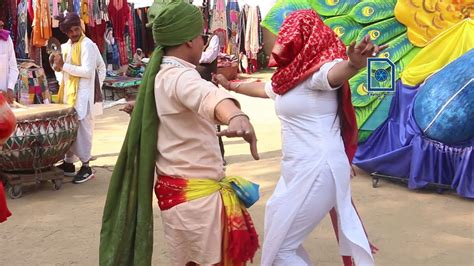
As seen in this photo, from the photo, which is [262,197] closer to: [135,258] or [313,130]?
[313,130]

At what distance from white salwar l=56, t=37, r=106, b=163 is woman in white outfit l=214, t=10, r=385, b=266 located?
10.5ft

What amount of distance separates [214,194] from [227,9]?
44.9 ft

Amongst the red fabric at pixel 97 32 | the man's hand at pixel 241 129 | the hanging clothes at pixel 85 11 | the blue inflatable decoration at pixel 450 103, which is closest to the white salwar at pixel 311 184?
the man's hand at pixel 241 129

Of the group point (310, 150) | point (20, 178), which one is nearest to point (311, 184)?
point (310, 150)

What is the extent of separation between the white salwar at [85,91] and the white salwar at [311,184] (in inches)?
128

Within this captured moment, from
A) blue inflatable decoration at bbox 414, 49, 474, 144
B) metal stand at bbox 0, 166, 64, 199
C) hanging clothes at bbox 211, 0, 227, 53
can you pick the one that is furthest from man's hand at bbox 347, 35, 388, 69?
hanging clothes at bbox 211, 0, 227, 53

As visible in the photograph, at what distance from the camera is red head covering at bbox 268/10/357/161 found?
268 centimetres

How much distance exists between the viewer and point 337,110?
277cm

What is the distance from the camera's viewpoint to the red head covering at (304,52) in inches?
106

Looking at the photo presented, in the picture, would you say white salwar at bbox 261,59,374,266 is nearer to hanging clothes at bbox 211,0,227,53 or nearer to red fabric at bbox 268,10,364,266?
red fabric at bbox 268,10,364,266

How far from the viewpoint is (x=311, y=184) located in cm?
267

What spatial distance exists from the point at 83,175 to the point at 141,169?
12.2 feet

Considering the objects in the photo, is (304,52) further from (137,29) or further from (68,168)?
(137,29)

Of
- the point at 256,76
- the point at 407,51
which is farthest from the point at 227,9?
the point at 407,51
